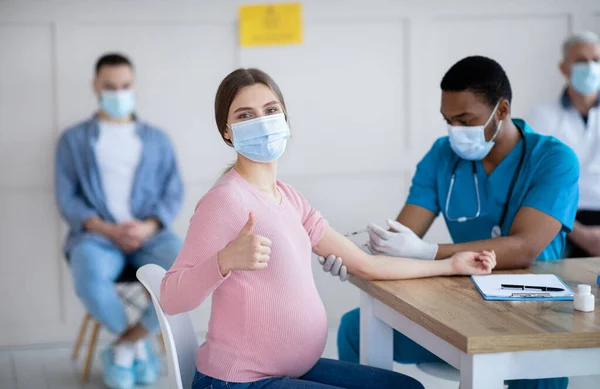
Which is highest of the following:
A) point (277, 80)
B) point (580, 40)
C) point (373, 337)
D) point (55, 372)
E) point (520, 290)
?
point (580, 40)

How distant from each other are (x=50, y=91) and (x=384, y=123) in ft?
5.12

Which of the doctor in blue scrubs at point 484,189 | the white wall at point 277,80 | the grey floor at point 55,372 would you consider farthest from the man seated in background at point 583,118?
the doctor in blue scrubs at point 484,189

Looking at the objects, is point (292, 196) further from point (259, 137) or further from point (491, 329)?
point (491, 329)

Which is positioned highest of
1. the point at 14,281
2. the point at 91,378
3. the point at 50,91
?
the point at 50,91

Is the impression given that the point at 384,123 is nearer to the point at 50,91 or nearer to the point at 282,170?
the point at 282,170

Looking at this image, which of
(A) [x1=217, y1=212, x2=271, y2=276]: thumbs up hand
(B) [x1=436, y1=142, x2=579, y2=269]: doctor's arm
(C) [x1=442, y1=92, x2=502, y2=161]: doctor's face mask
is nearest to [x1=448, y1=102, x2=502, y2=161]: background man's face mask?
(C) [x1=442, y1=92, x2=502, y2=161]: doctor's face mask

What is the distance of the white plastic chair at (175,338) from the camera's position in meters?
1.44

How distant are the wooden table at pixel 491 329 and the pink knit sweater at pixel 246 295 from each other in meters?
0.20

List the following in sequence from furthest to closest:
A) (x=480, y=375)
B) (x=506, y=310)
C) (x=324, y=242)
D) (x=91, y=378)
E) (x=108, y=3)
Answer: (x=108, y=3), (x=91, y=378), (x=324, y=242), (x=506, y=310), (x=480, y=375)

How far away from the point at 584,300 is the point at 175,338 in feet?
2.58

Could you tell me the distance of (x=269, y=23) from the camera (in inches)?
142

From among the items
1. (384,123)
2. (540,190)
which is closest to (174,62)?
(384,123)

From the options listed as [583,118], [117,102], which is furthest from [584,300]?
[117,102]

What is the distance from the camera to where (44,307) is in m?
3.62
